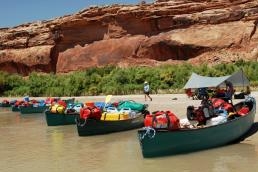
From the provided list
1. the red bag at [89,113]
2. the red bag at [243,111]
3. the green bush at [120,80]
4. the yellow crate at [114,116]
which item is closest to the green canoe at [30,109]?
the green bush at [120,80]

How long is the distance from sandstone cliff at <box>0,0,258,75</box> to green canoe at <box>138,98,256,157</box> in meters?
29.4

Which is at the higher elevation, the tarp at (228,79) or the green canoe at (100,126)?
the tarp at (228,79)

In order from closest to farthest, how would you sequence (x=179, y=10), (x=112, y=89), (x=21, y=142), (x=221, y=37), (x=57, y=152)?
(x=57, y=152) < (x=21, y=142) < (x=112, y=89) < (x=221, y=37) < (x=179, y=10)

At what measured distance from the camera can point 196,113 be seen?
14.7 m

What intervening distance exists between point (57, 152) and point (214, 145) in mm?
4988

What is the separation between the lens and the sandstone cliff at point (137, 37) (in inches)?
1753

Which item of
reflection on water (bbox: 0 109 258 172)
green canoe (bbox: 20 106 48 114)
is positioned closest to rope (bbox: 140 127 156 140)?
reflection on water (bbox: 0 109 258 172)

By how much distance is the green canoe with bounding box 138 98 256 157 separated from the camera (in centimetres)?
1267

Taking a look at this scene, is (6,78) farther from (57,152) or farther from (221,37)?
(57,152)

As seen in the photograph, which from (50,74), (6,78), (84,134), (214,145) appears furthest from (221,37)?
(214,145)

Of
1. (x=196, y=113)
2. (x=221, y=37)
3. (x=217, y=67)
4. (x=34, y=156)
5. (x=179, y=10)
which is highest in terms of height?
(x=179, y=10)

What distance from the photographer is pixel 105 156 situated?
46.0 ft

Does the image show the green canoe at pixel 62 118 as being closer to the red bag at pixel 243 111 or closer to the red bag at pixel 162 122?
the red bag at pixel 243 111

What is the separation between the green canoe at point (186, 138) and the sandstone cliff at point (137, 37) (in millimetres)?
29365
